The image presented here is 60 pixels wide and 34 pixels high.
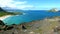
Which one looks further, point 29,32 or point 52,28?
point 52,28

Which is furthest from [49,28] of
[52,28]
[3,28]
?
[3,28]

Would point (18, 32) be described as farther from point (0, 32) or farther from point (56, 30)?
point (56, 30)

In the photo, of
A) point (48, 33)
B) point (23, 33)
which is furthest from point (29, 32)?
point (48, 33)

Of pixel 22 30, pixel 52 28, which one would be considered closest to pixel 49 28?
pixel 52 28

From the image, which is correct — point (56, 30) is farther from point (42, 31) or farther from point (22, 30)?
point (22, 30)

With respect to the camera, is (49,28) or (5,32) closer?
(5,32)

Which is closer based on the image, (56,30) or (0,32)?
(0,32)

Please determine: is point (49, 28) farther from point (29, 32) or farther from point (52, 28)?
point (29, 32)
